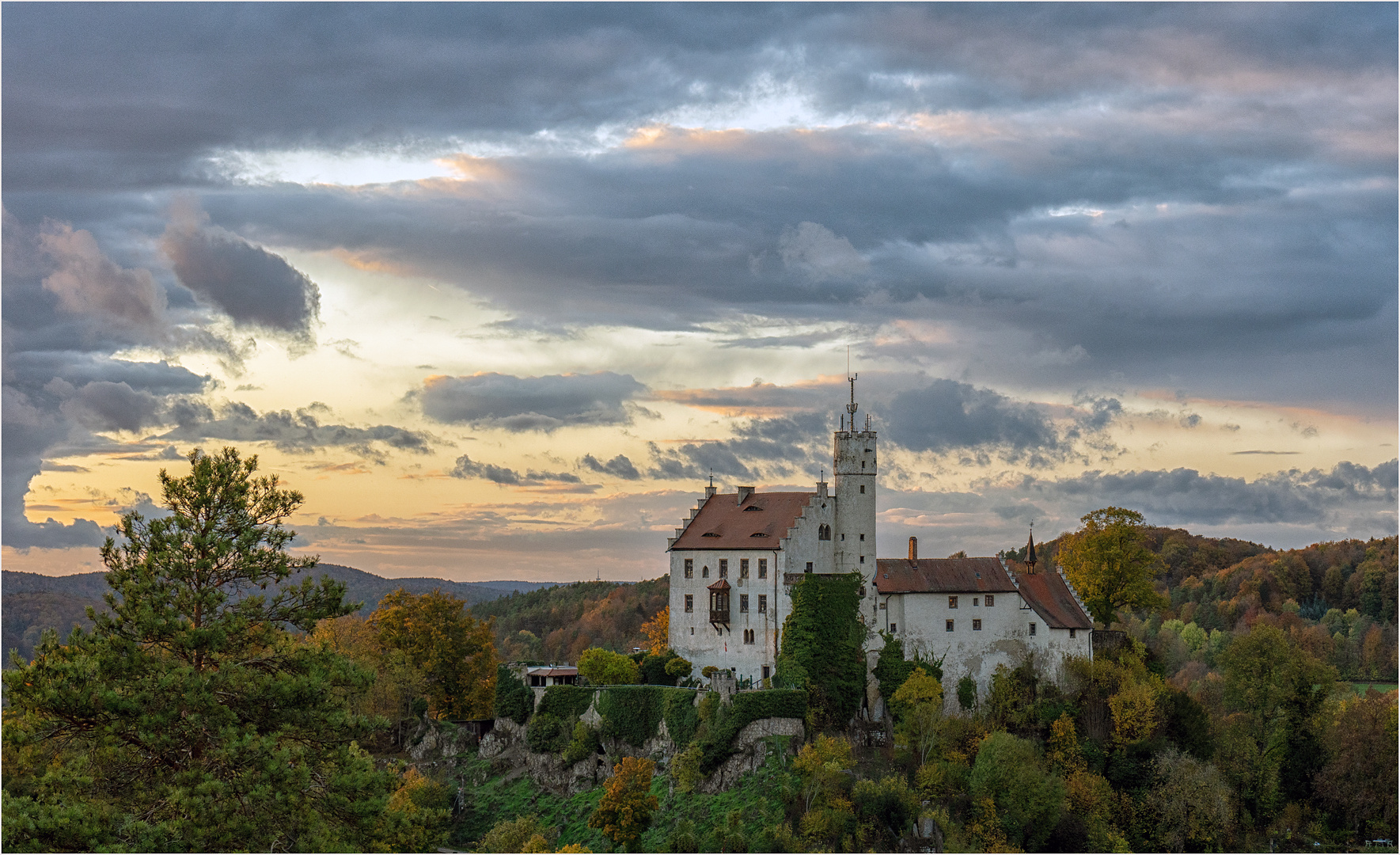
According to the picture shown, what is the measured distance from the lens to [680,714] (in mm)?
67188

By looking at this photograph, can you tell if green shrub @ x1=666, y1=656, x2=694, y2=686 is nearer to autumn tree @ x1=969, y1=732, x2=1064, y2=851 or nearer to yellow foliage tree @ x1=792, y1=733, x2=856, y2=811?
yellow foliage tree @ x1=792, y1=733, x2=856, y2=811

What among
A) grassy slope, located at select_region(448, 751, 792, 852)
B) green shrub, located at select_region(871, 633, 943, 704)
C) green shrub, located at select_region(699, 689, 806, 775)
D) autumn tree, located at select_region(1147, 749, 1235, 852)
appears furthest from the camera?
green shrub, located at select_region(871, 633, 943, 704)

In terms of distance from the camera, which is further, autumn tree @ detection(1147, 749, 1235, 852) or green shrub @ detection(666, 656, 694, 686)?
green shrub @ detection(666, 656, 694, 686)

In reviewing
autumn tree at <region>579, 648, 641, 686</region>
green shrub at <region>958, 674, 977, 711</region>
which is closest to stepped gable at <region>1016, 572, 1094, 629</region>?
green shrub at <region>958, 674, 977, 711</region>

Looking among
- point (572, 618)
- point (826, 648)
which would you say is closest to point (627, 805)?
point (826, 648)

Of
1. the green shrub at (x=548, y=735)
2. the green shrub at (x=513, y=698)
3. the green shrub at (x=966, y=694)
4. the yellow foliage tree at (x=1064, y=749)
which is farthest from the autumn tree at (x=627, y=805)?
the yellow foliage tree at (x=1064, y=749)

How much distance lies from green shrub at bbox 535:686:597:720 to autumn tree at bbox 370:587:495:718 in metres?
8.35

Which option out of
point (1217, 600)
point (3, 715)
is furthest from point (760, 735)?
point (1217, 600)

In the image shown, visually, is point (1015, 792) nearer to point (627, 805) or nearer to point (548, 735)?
point (627, 805)

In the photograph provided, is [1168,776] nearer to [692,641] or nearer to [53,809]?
[692,641]

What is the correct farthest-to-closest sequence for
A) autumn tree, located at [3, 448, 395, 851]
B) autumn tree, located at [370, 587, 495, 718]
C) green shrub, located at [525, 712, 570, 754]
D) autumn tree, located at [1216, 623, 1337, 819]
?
autumn tree, located at [370, 587, 495, 718] < autumn tree, located at [1216, 623, 1337, 819] < green shrub, located at [525, 712, 570, 754] < autumn tree, located at [3, 448, 395, 851]

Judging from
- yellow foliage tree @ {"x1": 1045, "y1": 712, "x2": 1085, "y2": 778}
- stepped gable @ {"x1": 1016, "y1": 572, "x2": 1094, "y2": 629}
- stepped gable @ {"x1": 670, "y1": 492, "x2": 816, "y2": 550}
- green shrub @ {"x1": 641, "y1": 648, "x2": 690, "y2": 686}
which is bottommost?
yellow foliage tree @ {"x1": 1045, "y1": 712, "x2": 1085, "y2": 778}

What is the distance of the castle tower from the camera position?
72125 millimetres

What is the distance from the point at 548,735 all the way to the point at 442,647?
478 inches
